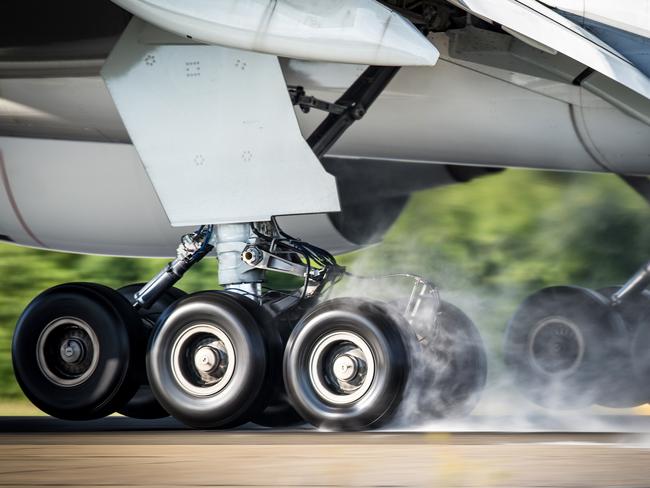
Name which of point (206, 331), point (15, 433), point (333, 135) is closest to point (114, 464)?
point (206, 331)

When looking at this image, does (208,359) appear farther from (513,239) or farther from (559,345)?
(513,239)

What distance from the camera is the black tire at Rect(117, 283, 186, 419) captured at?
5586 mm

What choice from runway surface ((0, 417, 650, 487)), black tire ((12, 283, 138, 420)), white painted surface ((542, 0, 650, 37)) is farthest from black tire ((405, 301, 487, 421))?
white painted surface ((542, 0, 650, 37))

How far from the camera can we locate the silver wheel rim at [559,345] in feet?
22.0

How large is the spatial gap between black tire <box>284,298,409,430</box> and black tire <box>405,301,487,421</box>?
68 cm

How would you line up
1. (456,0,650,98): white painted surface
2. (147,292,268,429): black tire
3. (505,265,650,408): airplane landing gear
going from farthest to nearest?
(505,265,650,408): airplane landing gear, (147,292,268,429): black tire, (456,0,650,98): white painted surface

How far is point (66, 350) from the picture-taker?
557 centimetres

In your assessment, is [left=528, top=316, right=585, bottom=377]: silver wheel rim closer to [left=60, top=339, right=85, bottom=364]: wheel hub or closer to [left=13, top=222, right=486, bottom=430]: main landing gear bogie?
[left=13, top=222, right=486, bottom=430]: main landing gear bogie

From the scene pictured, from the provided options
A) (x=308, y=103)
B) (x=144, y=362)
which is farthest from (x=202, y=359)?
(x=308, y=103)

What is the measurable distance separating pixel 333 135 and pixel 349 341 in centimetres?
108

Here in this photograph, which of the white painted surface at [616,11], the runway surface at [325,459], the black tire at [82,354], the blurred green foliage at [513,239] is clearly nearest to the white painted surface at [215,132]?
the black tire at [82,354]

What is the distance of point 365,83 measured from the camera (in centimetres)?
573

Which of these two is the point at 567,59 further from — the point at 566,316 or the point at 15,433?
the point at 15,433

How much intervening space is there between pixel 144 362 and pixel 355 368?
108 centimetres
